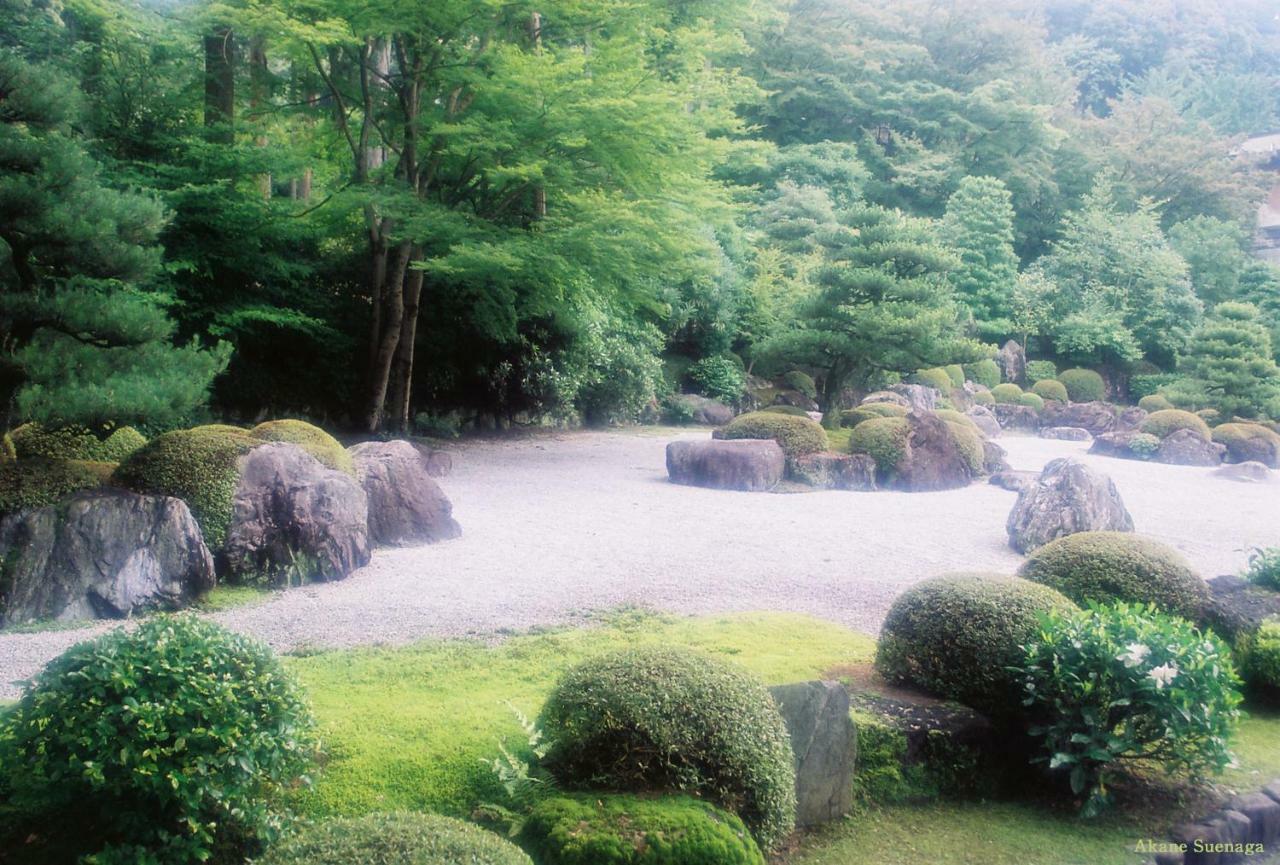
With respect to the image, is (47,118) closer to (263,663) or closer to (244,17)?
(263,663)

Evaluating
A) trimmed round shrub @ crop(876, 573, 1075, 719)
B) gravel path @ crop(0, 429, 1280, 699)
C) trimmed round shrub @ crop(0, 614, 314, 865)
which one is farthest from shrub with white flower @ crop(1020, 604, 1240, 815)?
trimmed round shrub @ crop(0, 614, 314, 865)

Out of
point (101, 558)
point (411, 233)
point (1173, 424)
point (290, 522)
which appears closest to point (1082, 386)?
point (1173, 424)

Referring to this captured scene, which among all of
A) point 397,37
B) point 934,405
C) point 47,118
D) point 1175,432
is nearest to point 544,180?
point 397,37

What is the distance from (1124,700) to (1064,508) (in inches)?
207

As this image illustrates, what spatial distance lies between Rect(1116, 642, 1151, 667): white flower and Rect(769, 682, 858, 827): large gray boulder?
1145mm

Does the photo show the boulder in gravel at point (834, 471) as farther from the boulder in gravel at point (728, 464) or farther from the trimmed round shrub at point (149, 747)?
the trimmed round shrub at point (149, 747)

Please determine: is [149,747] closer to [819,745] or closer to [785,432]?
[819,745]

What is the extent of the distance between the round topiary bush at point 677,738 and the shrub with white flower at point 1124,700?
52.3 inches

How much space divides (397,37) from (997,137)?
997 inches

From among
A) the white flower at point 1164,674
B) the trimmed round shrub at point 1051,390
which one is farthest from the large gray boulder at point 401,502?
the trimmed round shrub at point 1051,390

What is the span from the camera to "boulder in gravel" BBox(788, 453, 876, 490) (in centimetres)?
1138

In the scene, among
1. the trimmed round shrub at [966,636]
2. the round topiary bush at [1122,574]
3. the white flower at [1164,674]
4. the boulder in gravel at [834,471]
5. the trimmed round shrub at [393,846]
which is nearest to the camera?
the trimmed round shrub at [393,846]

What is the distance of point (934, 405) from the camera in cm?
1969

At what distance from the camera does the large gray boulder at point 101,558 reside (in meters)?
5.00
